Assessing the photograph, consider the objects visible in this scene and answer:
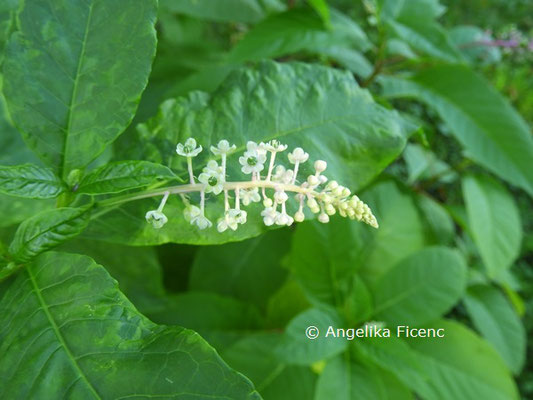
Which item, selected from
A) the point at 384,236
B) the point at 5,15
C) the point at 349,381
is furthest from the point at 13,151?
the point at 384,236

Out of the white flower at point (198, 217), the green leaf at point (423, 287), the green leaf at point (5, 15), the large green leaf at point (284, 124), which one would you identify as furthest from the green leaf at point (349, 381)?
the green leaf at point (5, 15)

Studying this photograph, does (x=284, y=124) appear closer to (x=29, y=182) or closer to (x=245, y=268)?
(x=29, y=182)

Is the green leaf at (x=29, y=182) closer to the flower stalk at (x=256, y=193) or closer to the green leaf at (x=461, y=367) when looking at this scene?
the flower stalk at (x=256, y=193)

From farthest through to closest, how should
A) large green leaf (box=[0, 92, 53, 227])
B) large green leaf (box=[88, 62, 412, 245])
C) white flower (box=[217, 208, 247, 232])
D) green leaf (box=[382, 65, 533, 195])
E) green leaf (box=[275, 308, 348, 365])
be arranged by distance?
1. green leaf (box=[382, 65, 533, 195])
2. green leaf (box=[275, 308, 348, 365])
3. large green leaf (box=[0, 92, 53, 227])
4. large green leaf (box=[88, 62, 412, 245])
5. white flower (box=[217, 208, 247, 232])

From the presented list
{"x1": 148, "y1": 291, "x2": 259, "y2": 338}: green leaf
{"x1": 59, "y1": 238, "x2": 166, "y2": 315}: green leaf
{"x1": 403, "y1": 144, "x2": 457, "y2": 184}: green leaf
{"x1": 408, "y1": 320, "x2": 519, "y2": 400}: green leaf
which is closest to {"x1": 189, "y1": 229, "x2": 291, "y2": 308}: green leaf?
{"x1": 148, "y1": 291, "x2": 259, "y2": 338}: green leaf

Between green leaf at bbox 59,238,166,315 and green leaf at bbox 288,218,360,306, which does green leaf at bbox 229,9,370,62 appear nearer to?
green leaf at bbox 288,218,360,306

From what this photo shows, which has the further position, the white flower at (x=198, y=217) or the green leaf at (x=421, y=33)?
the green leaf at (x=421, y=33)
